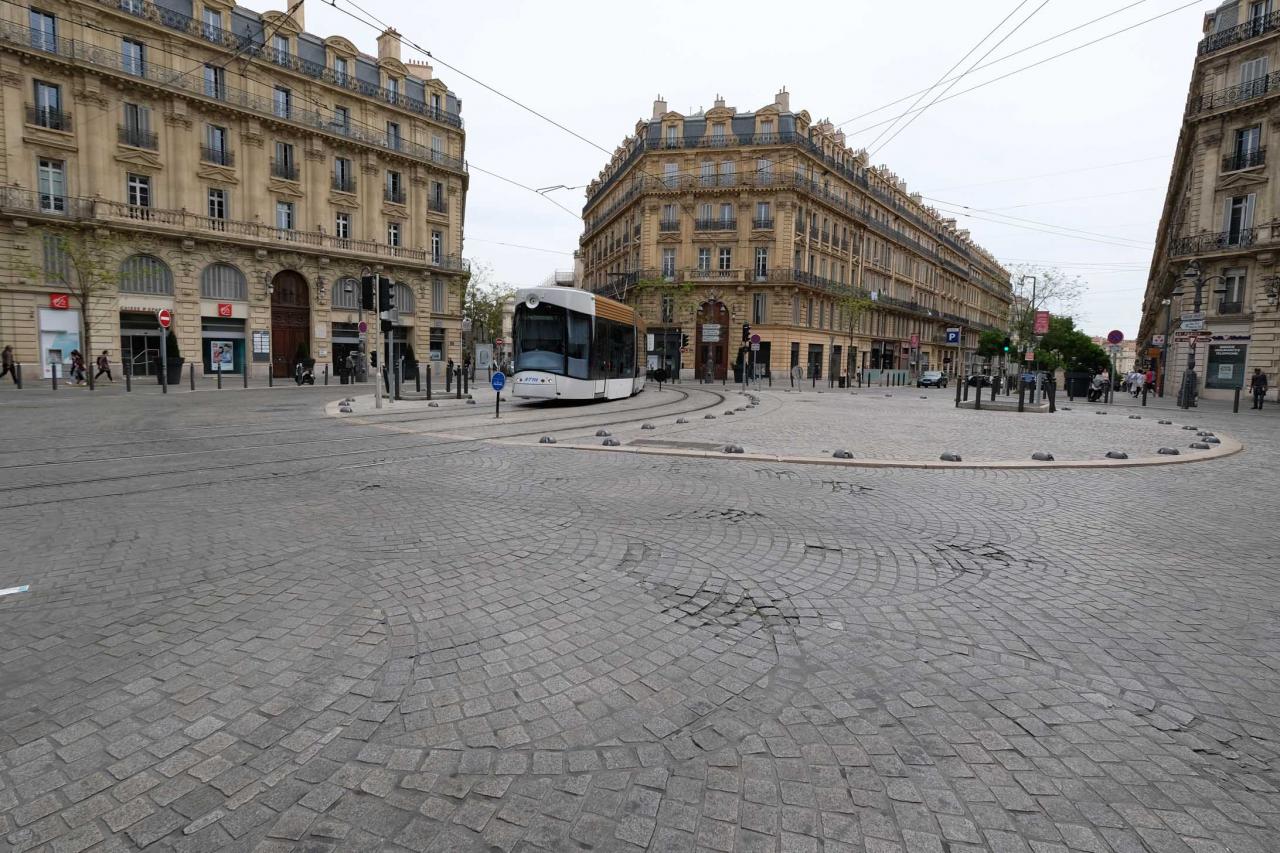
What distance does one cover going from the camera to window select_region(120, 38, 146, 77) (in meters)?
29.3

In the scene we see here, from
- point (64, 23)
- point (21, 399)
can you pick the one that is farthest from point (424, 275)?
point (21, 399)

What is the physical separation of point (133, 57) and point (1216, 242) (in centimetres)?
5188

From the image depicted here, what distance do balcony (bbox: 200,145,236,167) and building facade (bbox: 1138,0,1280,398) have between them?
148ft

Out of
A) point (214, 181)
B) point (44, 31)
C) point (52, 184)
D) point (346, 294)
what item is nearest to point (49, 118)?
point (52, 184)

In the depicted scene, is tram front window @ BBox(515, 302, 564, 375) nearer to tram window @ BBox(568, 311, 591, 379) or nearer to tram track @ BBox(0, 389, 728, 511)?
tram window @ BBox(568, 311, 591, 379)

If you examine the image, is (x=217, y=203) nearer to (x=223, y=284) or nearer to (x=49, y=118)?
(x=223, y=284)

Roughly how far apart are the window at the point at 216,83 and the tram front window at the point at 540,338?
26.7 meters

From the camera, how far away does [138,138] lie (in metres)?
30.0

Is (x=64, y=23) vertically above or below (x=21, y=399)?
above

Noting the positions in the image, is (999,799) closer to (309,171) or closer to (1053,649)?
(1053,649)

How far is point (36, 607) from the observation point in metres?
3.50

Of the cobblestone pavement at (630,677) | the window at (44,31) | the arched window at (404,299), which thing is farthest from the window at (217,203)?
the cobblestone pavement at (630,677)

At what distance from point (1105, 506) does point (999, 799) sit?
5702 millimetres

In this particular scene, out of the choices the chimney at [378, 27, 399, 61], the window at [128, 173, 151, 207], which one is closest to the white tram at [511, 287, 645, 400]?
the window at [128, 173, 151, 207]
